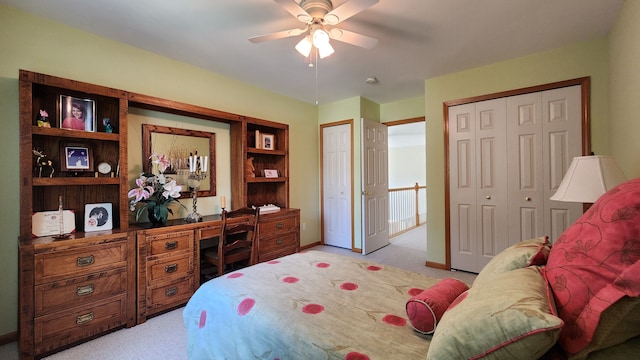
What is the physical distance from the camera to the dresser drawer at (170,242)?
2270 millimetres

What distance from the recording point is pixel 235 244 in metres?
2.63

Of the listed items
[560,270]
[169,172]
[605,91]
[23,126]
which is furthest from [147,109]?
[605,91]

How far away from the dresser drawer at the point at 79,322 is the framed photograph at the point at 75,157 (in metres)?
1.12

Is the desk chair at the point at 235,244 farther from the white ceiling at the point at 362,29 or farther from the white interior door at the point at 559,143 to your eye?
the white interior door at the point at 559,143

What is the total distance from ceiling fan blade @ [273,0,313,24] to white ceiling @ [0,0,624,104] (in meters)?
0.27

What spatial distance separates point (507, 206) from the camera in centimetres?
303

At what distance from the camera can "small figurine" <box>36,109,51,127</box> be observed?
1.99 metres

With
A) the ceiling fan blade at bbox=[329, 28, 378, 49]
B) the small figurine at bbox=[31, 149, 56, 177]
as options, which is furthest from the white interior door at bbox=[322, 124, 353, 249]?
the small figurine at bbox=[31, 149, 56, 177]

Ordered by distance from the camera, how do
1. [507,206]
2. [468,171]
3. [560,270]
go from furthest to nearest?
1. [468,171]
2. [507,206]
3. [560,270]

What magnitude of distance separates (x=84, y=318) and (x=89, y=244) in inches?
21.3

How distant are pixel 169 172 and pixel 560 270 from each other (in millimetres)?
3125

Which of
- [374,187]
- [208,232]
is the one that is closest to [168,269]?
[208,232]

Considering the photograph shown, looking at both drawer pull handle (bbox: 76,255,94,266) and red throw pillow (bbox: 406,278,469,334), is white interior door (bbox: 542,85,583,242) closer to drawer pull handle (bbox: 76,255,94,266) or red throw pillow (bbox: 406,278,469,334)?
red throw pillow (bbox: 406,278,469,334)

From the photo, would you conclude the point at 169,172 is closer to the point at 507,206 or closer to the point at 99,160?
the point at 99,160
